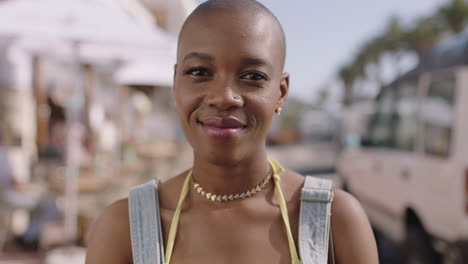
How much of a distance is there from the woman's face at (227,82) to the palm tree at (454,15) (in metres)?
31.1

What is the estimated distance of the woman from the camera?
1.21 meters

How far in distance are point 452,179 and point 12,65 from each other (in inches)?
240

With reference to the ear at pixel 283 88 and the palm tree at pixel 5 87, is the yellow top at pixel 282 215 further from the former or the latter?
the palm tree at pixel 5 87

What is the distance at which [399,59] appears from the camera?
38125 mm

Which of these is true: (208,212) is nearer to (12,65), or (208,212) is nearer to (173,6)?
(12,65)

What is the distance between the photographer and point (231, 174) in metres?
1.33

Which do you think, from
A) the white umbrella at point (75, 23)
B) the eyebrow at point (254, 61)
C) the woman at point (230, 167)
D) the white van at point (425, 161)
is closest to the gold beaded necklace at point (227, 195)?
the woman at point (230, 167)

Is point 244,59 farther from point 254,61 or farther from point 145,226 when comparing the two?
point 145,226

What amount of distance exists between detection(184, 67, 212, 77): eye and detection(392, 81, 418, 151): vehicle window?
12.4 ft

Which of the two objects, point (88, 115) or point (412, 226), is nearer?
point (412, 226)

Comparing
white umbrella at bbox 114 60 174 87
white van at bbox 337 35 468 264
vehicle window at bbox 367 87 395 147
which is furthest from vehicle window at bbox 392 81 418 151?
white umbrella at bbox 114 60 174 87

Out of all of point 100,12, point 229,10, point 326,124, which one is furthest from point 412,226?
point 326,124

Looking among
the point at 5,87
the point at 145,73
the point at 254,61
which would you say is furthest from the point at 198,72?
the point at 145,73

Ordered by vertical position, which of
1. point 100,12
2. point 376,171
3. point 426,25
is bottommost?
point 376,171
